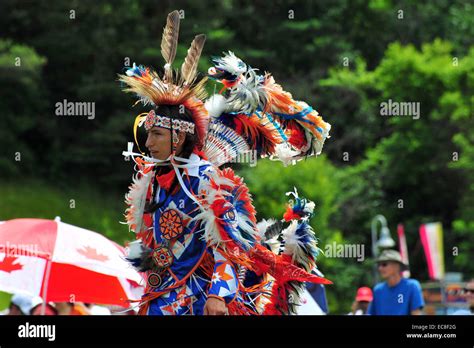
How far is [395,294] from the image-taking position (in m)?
9.16

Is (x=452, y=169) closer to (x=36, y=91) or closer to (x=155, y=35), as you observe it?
(x=155, y=35)

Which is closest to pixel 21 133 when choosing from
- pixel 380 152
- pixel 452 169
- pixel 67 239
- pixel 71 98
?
pixel 71 98

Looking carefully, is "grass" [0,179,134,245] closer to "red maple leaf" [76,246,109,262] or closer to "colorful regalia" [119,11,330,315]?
"red maple leaf" [76,246,109,262]

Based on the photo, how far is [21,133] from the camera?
3169 centimetres

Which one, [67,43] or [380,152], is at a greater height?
[67,43]

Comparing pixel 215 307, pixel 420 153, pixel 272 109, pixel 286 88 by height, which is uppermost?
pixel 286 88

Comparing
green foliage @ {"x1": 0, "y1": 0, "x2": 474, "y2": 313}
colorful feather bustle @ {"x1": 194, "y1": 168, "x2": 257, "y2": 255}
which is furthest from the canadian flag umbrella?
green foliage @ {"x1": 0, "y1": 0, "x2": 474, "y2": 313}

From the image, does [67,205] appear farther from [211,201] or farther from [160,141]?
[211,201]

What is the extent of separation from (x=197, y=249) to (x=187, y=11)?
2515 centimetres

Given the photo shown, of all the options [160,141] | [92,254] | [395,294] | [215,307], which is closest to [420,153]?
[395,294]

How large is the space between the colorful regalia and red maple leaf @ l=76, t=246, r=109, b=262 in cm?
136

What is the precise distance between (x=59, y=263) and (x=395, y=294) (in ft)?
8.66

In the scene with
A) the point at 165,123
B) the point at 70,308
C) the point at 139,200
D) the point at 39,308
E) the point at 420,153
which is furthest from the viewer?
the point at 420,153

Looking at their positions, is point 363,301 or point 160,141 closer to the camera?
point 160,141
